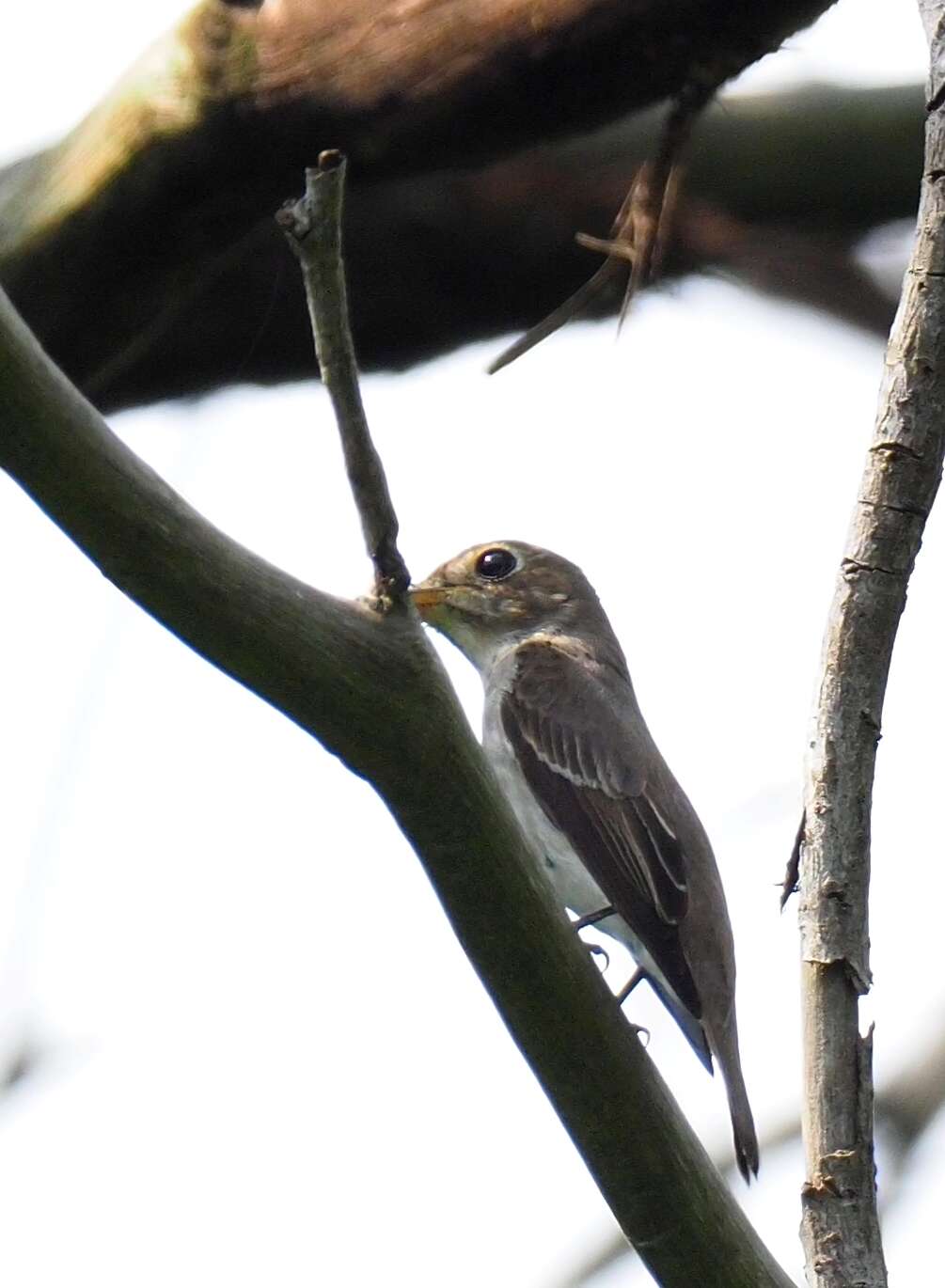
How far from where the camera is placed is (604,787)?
531cm

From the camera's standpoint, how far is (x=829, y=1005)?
125 inches

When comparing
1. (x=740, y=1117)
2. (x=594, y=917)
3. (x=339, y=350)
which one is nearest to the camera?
(x=339, y=350)

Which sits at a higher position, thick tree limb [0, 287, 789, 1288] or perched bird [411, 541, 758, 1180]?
perched bird [411, 541, 758, 1180]

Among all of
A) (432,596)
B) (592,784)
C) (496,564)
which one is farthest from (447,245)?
(592,784)

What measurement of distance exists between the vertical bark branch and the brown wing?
155cm

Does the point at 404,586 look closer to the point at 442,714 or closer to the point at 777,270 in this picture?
the point at 442,714

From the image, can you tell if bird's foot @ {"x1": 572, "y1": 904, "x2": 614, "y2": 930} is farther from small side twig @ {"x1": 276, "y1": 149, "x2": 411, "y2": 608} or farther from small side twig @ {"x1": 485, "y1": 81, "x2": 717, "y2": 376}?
small side twig @ {"x1": 276, "y1": 149, "x2": 411, "y2": 608}

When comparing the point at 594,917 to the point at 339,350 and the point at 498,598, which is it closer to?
the point at 498,598

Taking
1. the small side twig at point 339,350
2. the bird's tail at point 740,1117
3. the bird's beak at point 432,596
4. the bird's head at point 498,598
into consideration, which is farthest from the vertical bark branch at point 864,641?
the bird's beak at point 432,596

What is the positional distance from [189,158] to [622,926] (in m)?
2.68

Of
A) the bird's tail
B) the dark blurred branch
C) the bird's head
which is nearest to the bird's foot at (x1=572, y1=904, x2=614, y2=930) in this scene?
the bird's tail

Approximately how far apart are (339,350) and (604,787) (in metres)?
2.82

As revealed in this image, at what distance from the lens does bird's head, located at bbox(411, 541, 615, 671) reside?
20.8 feet

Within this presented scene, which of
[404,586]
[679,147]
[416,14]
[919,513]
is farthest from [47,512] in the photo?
[416,14]
